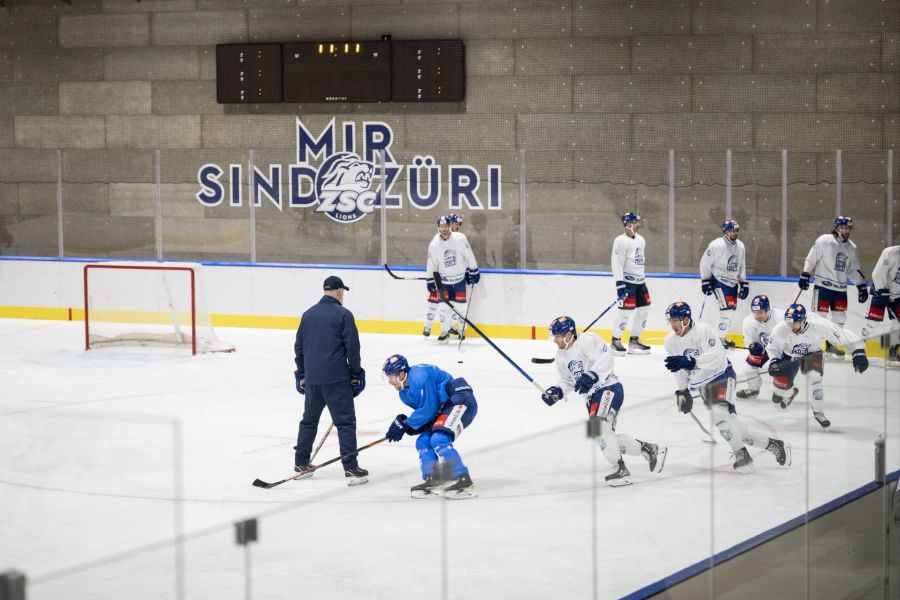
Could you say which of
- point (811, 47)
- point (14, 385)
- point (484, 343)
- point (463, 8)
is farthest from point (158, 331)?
point (811, 47)

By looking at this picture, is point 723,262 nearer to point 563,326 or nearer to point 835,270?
point 835,270

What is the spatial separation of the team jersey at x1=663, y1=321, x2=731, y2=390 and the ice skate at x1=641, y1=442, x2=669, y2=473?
290cm

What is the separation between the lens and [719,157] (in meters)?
14.2

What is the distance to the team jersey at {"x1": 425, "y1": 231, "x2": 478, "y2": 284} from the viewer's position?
1362 cm

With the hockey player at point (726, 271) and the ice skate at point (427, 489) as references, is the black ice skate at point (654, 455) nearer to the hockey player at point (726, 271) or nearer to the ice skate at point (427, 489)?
the ice skate at point (427, 489)

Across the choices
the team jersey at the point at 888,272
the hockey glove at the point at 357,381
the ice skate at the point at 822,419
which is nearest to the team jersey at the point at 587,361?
the hockey glove at the point at 357,381

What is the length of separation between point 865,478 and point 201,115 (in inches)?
474

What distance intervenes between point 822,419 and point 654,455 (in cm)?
88

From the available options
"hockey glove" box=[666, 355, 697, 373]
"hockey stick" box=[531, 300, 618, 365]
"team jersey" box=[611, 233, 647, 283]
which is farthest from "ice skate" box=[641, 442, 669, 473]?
"team jersey" box=[611, 233, 647, 283]

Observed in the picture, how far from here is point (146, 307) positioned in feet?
44.3

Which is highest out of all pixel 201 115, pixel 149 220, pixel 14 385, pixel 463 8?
pixel 463 8

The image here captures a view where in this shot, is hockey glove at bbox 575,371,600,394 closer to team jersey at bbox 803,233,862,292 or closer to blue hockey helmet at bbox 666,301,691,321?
blue hockey helmet at bbox 666,301,691,321

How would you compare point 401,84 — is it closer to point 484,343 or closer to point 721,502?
point 484,343

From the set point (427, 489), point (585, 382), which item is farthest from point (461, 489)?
point (585, 382)
